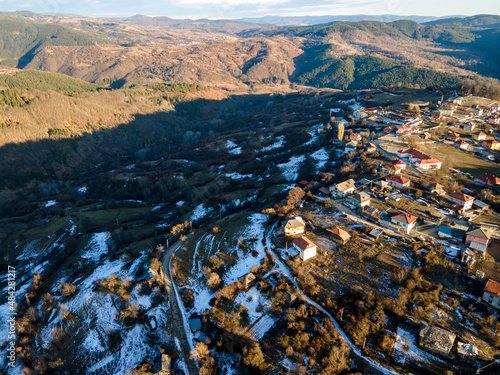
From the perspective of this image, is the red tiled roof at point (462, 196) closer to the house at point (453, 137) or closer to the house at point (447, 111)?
the house at point (453, 137)

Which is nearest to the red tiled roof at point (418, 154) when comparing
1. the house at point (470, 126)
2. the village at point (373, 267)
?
the village at point (373, 267)

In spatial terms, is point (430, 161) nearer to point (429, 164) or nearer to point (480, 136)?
point (429, 164)

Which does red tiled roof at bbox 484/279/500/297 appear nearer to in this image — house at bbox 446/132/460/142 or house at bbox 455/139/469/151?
house at bbox 455/139/469/151

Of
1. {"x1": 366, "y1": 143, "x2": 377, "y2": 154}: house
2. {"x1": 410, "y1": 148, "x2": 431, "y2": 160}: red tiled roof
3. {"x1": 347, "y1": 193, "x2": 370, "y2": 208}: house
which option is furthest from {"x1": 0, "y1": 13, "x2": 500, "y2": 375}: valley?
{"x1": 410, "y1": 148, "x2": 431, "y2": 160}: red tiled roof

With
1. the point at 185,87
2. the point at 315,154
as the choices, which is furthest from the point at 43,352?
the point at 185,87

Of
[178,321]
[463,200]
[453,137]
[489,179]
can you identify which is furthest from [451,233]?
[453,137]

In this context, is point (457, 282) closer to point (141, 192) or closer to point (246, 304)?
point (246, 304)
